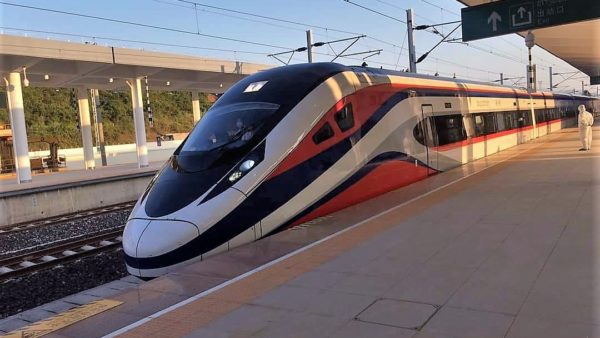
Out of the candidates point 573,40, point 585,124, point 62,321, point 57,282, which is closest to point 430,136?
point 585,124

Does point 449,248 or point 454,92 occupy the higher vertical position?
point 454,92

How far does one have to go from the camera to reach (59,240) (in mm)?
11234

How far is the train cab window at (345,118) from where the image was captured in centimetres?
820

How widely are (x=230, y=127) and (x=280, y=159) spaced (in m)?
0.99

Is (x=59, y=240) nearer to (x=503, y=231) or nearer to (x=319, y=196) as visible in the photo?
(x=319, y=196)

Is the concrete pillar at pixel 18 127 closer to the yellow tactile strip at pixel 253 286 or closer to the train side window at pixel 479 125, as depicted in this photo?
the train side window at pixel 479 125

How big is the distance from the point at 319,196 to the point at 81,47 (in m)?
14.3

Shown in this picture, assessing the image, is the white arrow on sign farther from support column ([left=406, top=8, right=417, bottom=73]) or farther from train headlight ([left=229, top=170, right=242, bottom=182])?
train headlight ([left=229, top=170, right=242, bottom=182])

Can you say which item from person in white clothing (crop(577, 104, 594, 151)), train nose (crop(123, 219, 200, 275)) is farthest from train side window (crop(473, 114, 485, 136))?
train nose (crop(123, 219, 200, 275))

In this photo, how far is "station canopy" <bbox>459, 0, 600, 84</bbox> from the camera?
77.1ft

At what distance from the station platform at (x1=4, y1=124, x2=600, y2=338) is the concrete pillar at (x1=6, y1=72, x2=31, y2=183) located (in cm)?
1531

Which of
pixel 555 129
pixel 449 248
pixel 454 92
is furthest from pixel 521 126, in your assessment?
pixel 449 248

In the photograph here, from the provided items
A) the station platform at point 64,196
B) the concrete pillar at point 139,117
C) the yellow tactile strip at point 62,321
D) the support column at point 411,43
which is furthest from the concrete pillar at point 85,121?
the yellow tactile strip at point 62,321

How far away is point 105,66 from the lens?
2048 cm
